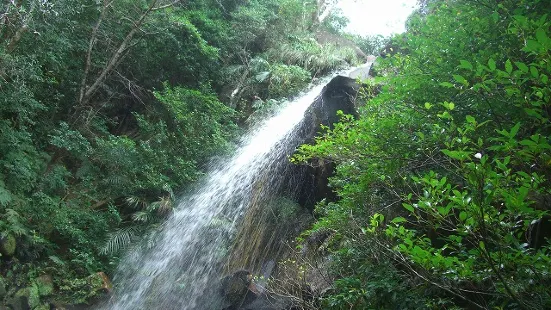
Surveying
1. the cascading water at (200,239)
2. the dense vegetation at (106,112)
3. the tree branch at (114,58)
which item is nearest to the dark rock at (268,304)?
the cascading water at (200,239)

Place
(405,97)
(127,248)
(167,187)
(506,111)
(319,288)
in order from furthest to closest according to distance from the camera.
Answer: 1. (167,187)
2. (127,248)
3. (319,288)
4. (405,97)
5. (506,111)

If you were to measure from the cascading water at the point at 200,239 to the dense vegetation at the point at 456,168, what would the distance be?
10.6 ft

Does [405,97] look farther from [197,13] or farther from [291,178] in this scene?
[197,13]

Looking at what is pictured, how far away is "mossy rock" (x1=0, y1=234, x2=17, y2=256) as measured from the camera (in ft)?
21.7

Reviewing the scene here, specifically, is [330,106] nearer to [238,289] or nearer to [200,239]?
[200,239]

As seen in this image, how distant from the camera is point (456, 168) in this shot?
3.10 m

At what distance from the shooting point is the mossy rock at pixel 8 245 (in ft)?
21.7

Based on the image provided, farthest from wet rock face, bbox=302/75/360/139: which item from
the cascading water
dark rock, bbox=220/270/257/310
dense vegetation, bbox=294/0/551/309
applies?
dense vegetation, bbox=294/0/551/309

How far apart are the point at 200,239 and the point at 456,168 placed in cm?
590

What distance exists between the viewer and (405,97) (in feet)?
13.6

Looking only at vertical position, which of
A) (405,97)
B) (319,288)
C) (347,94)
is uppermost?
(405,97)

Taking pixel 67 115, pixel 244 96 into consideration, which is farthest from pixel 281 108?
pixel 67 115

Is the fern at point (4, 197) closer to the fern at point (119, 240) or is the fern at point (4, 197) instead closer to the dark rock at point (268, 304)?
the fern at point (119, 240)

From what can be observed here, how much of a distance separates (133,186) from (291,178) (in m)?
3.47
